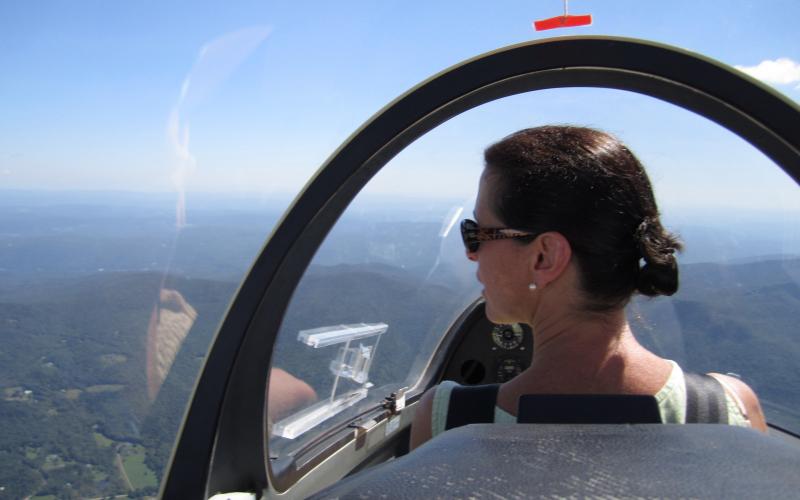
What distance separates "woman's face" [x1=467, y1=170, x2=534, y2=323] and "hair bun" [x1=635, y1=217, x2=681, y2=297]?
0.26 metres

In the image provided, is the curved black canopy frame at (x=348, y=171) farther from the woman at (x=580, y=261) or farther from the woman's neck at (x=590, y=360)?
the woman's neck at (x=590, y=360)

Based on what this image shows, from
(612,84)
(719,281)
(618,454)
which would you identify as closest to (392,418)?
(719,281)

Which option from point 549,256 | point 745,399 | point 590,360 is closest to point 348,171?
point 549,256

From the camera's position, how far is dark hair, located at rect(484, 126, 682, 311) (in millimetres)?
1193

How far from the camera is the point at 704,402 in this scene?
1162 mm

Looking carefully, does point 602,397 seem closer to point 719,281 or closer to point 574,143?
point 574,143

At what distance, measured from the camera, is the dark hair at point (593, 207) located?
119cm

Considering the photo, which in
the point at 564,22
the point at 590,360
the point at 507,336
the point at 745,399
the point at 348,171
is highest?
the point at 564,22

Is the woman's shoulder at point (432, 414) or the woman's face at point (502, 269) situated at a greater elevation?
the woman's face at point (502, 269)

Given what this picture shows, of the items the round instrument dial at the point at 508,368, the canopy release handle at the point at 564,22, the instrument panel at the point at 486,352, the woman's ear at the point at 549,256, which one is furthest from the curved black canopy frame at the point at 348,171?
the round instrument dial at the point at 508,368

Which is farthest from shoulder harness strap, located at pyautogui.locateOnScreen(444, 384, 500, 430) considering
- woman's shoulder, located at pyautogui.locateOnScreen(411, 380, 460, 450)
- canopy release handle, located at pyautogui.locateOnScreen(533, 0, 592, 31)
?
canopy release handle, located at pyautogui.locateOnScreen(533, 0, 592, 31)

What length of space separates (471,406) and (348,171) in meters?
0.60

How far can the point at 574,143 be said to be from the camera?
48.7 inches

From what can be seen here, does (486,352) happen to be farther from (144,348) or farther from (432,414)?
(144,348)
